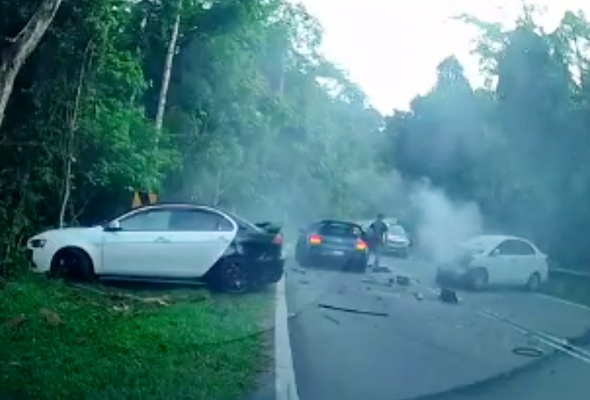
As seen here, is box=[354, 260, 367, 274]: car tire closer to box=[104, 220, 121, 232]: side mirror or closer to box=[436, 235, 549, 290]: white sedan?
box=[436, 235, 549, 290]: white sedan

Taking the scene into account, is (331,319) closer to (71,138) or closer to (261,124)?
(71,138)

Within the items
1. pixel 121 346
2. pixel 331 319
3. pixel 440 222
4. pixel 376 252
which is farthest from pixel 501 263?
pixel 121 346

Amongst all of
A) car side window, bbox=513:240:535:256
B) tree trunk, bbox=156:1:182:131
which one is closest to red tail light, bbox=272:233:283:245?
tree trunk, bbox=156:1:182:131

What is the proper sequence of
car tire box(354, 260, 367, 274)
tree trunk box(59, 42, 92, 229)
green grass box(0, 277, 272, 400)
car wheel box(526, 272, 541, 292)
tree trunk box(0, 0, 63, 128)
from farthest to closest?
car wheel box(526, 272, 541, 292) → car tire box(354, 260, 367, 274) → tree trunk box(59, 42, 92, 229) → tree trunk box(0, 0, 63, 128) → green grass box(0, 277, 272, 400)

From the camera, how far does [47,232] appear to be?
46.2ft

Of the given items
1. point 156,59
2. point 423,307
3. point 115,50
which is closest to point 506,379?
point 423,307

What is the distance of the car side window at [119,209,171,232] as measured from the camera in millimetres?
14469

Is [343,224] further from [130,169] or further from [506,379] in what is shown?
[506,379]

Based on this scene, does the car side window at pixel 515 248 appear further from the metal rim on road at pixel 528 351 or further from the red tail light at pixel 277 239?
the metal rim on road at pixel 528 351

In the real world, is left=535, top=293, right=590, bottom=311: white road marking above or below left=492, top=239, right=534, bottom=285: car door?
below

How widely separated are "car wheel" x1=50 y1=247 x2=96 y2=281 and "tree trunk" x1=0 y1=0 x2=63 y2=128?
3.40 m

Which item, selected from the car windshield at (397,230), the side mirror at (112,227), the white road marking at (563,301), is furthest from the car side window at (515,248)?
the side mirror at (112,227)

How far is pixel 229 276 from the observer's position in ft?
48.2

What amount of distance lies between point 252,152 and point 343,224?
8.36 meters
